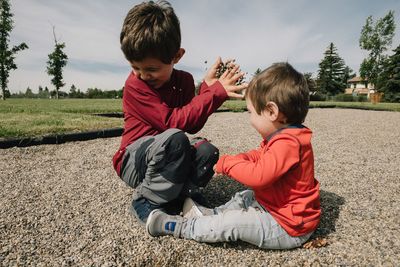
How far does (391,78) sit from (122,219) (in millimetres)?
41929

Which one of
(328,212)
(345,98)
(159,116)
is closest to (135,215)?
(159,116)

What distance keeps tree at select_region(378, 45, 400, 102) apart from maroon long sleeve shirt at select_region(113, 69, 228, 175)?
3908cm

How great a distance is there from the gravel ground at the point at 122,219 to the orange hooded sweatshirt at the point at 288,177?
0.21m

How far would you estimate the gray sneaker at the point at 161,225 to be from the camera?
1942 mm

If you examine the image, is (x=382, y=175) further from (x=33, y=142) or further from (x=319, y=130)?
(x=33, y=142)

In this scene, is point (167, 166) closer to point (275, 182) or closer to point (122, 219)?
point (122, 219)

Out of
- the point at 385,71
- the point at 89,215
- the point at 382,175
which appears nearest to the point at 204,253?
the point at 89,215

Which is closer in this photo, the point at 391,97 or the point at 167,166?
the point at 167,166

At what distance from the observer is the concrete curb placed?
4.32m

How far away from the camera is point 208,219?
1.92 m

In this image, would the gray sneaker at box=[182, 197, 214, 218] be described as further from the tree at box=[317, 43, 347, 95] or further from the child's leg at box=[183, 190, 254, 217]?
the tree at box=[317, 43, 347, 95]

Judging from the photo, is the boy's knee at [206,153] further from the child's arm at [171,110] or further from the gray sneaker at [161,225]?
the gray sneaker at [161,225]

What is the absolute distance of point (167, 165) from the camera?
2.04 meters

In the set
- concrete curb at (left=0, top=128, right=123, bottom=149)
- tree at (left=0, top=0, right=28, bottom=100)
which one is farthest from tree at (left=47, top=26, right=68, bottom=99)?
concrete curb at (left=0, top=128, right=123, bottom=149)
